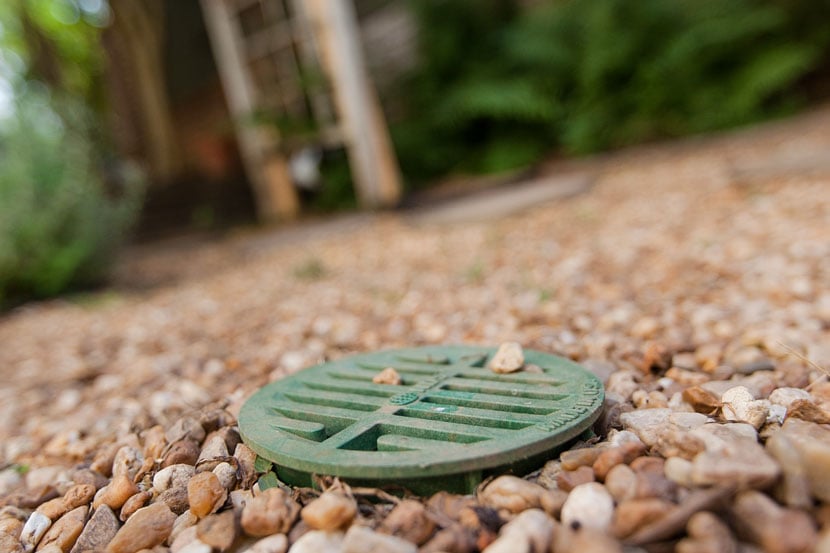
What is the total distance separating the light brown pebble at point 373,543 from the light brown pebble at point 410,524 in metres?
0.02

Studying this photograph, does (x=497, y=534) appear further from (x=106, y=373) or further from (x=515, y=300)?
(x=106, y=373)

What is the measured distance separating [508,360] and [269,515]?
567mm

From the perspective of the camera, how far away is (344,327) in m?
2.01

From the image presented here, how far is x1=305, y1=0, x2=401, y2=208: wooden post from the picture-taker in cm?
458

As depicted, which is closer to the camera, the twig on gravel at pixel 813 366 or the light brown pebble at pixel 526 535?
the light brown pebble at pixel 526 535

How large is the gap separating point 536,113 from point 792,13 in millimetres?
2255

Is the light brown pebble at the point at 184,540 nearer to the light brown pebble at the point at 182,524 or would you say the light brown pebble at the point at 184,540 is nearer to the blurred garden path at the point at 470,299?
the light brown pebble at the point at 182,524

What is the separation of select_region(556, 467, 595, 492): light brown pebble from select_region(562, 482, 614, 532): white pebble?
21mm

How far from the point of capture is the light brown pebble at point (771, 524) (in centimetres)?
71

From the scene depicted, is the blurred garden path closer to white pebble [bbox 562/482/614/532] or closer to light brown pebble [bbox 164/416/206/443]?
light brown pebble [bbox 164/416/206/443]

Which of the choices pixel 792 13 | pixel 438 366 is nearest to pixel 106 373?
pixel 438 366

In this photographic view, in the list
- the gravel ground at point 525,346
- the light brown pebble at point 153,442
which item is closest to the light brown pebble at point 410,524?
the gravel ground at point 525,346

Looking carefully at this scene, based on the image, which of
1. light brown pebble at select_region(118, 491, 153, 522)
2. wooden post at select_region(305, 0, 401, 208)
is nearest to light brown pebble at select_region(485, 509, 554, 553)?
light brown pebble at select_region(118, 491, 153, 522)

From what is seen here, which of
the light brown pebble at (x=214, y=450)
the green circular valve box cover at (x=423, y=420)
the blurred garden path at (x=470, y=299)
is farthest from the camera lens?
the blurred garden path at (x=470, y=299)
